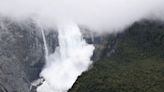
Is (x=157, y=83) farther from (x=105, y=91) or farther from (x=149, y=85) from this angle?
(x=105, y=91)

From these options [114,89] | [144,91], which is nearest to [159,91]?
[144,91]

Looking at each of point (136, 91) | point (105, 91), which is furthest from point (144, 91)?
point (105, 91)

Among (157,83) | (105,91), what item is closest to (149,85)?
(157,83)

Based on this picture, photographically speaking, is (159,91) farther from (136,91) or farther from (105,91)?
(105,91)

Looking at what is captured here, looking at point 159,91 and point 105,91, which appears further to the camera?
point 105,91

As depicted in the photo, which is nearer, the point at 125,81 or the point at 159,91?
the point at 159,91

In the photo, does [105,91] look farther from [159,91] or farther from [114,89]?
[159,91]
